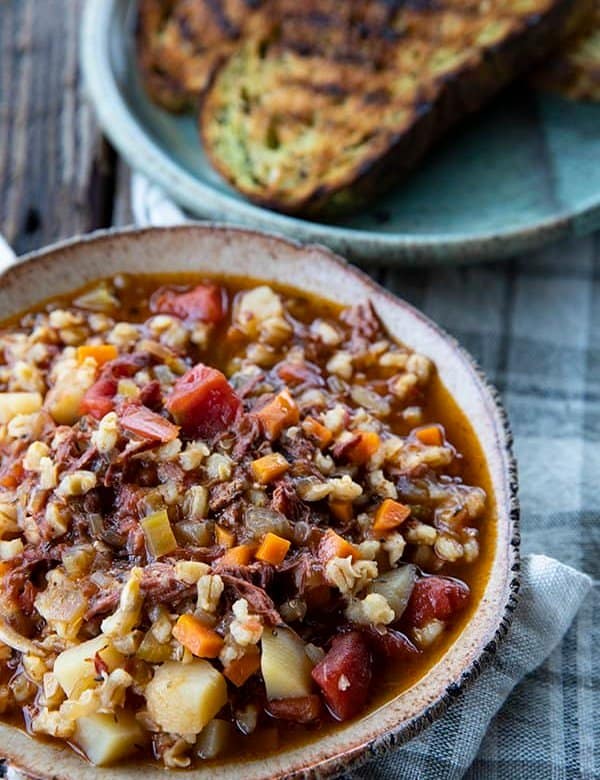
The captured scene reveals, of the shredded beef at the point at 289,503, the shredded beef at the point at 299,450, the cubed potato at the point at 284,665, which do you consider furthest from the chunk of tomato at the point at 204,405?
the cubed potato at the point at 284,665

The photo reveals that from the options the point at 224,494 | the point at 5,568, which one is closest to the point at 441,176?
the point at 224,494

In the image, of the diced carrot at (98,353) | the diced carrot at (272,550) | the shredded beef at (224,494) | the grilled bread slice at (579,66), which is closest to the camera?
the diced carrot at (272,550)

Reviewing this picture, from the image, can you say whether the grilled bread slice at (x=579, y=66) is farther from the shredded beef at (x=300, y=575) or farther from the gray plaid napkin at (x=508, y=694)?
the shredded beef at (x=300, y=575)

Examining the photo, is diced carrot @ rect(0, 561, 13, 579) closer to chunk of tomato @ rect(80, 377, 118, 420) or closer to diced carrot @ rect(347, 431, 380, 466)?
chunk of tomato @ rect(80, 377, 118, 420)

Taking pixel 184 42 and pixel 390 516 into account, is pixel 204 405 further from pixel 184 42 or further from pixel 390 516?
pixel 184 42

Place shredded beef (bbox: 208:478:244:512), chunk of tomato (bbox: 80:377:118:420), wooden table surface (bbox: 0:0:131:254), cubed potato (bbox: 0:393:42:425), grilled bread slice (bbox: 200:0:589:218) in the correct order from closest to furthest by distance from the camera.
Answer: shredded beef (bbox: 208:478:244:512) < chunk of tomato (bbox: 80:377:118:420) < cubed potato (bbox: 0:393:42:425) < grilled bread slice (bbox: 200:0:589:218) < wooden table surface (bbox: 0:0:131:254)

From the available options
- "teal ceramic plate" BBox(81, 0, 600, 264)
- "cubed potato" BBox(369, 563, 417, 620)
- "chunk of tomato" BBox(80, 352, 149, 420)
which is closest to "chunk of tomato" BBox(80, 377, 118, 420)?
"chunk of tomato" BBox(80, 352, 149, 420)
